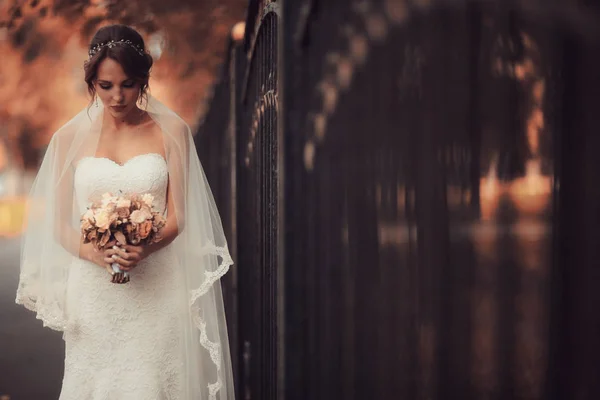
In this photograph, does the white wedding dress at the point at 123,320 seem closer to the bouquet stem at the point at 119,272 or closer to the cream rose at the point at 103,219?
the bouquet stem at the point at 119,272

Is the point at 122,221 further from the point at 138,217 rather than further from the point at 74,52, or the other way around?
the point at 74,52

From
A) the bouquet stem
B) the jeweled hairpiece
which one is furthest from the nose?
the bouquet stem

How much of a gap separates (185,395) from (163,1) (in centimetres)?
471

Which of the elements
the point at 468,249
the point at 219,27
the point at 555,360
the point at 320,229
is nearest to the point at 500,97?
the point at 468,249

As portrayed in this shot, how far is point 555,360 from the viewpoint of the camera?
103 centimetres

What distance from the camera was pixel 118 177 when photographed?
322 cm

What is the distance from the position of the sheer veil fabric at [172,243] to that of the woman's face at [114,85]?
22 centimetres

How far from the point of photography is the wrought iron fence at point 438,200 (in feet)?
3.28

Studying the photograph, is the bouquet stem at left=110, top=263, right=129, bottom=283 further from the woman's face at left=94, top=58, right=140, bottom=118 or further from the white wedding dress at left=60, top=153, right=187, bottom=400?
the woman's face at left=94, top=58, right=140, bottom=118

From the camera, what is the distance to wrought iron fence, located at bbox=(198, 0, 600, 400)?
1.00 m

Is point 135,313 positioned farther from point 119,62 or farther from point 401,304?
point 401,304

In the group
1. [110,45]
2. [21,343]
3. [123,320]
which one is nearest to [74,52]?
[21,343]

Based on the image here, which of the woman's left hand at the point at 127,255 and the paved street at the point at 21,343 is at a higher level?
the woman's left hand at the point at 127,255

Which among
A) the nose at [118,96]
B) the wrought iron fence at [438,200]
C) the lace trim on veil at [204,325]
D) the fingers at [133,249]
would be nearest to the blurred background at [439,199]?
the wrought iron fence at [438,200]
